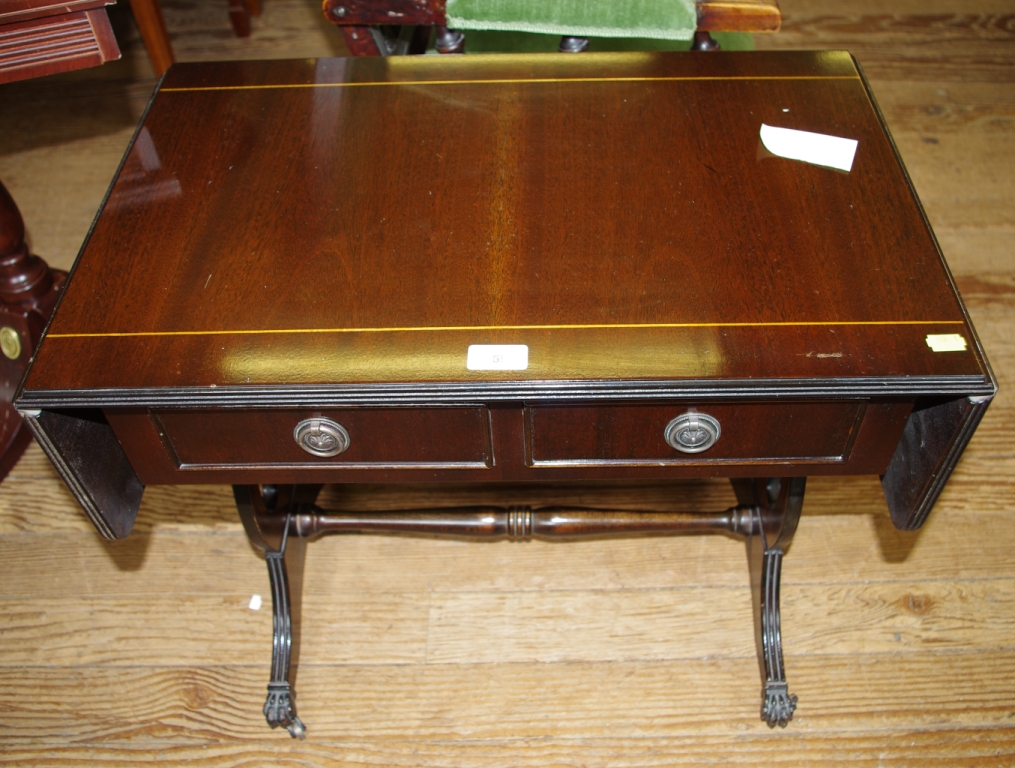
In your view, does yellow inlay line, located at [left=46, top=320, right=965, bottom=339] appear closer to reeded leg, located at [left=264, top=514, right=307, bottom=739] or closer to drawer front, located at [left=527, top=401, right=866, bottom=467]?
drawer front, located at [left=527, top=401, right=866, bottom=467]

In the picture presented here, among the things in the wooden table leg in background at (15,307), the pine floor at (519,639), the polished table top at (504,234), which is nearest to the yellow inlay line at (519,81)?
the polished table top at (504,234)

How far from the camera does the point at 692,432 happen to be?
1094 millimetres

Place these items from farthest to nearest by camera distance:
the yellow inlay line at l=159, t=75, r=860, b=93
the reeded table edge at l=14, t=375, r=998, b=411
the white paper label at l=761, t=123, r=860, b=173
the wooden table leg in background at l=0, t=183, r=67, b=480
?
the wooden table leg in background at l=0, t=183, r=67, b=480 < the yellow inlay line at l=159, t=75, r=860, b=93 < the white paper label at l=761, t=123, r=860, b=173 < the reeded table edge at l=14, t=375, r=998, b=411

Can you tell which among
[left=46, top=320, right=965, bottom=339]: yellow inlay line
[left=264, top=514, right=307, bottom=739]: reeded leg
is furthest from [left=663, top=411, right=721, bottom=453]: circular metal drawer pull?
[left=264, top=514, right=307, bottom=739]: reeded leg

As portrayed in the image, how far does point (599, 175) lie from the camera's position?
4.14ft

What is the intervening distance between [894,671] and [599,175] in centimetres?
95

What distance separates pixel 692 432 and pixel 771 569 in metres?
0.55

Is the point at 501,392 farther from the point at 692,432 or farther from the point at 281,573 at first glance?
the point at 281,573

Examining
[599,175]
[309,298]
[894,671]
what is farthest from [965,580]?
[309,298]

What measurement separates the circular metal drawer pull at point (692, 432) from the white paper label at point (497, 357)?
0.19 metres

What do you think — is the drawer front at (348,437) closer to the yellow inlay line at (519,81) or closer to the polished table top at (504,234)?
the polished table top at (504,234)

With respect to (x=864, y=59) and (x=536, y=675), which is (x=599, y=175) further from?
(x=864, y=59)

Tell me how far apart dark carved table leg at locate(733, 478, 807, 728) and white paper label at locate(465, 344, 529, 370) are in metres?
0.58

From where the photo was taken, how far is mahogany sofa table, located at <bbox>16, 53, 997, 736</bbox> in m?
1.03
